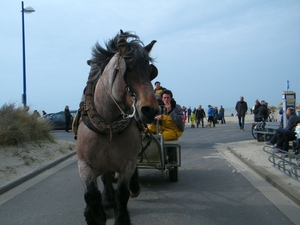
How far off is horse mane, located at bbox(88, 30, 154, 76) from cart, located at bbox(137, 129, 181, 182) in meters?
2.14

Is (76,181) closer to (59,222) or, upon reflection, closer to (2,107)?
(59,222)

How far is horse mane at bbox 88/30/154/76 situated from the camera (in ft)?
10.7

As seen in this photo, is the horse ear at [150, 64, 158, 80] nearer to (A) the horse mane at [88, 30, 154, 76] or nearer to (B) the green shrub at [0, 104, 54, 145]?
(A) the horse mane at [88, 30, 154, 76]

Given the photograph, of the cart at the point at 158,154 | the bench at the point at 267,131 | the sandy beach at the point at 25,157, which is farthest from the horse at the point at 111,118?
the bench at the point at 267,131

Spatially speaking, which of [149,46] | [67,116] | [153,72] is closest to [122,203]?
[153,72]

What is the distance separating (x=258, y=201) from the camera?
18.3 feet

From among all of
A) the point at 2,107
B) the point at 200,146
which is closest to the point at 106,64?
the point at 2,107

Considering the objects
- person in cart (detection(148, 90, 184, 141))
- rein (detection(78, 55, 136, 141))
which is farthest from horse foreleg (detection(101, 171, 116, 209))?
person in cart (detection(148, 90, 184, 141))

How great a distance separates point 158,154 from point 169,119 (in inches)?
31.1

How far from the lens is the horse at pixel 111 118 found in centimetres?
328

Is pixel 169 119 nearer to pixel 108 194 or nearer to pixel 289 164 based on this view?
pixel 108 194

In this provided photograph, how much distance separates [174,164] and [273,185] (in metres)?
1.92

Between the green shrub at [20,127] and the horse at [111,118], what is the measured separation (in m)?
6.49

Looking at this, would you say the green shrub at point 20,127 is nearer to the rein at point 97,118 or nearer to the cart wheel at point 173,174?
the cart wheel at point 173,174
